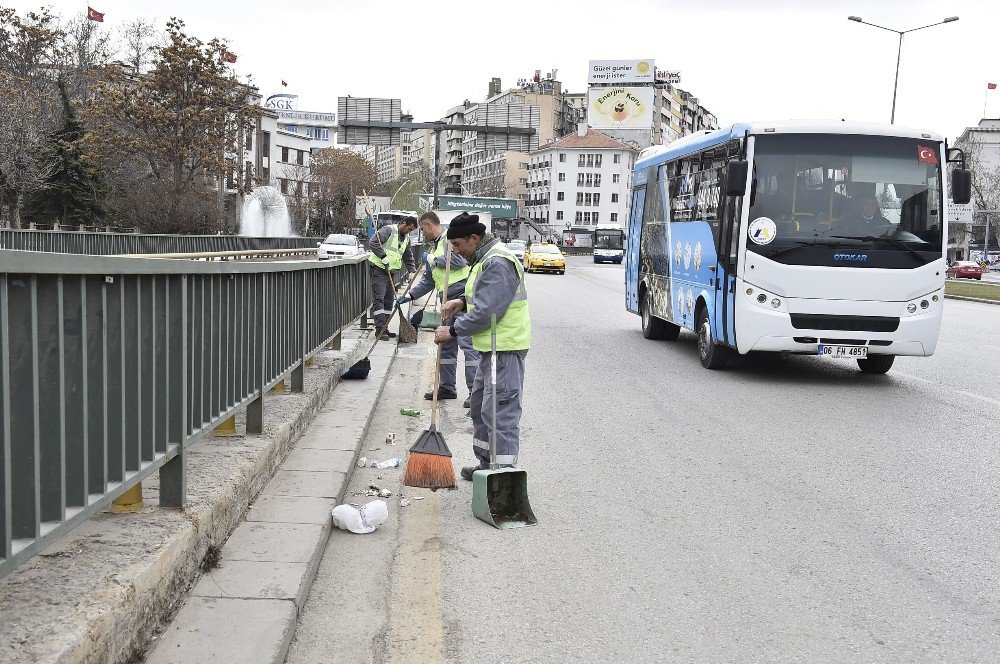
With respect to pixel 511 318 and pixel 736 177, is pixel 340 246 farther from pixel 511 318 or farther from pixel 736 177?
pixel 511 318

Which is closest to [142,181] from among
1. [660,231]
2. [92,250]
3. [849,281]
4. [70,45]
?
[70,45]

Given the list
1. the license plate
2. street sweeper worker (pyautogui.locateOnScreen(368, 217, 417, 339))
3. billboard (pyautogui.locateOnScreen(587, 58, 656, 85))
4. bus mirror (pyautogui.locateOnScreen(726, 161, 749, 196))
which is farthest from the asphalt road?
billboard (pyautogui.locateOnScreen(587, 58, 656, 85))

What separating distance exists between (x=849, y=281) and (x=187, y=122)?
3799cm

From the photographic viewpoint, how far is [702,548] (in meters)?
5.26

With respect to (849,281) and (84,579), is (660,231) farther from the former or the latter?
(84,579)

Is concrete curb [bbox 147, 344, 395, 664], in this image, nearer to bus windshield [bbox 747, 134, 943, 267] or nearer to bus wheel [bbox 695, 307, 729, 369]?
bus windshield [bbox 747, 134, 943, 267]

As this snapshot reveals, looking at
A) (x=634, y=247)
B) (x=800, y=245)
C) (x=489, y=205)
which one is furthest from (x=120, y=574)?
(x=489, y=205)

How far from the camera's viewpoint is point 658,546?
5285 mm

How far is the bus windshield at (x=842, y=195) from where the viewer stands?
11.3m

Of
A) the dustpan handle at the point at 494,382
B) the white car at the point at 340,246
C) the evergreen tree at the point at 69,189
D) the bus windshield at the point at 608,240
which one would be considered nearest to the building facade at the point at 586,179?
the bus windshield at the point at 608,240

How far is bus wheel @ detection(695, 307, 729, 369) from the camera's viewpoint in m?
12.5

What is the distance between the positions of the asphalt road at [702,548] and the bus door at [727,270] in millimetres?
1895

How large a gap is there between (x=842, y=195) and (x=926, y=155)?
1.12 m

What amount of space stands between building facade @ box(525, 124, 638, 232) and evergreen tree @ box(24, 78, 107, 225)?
91.8m
